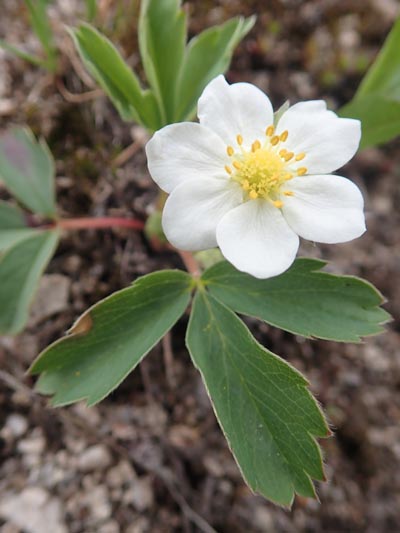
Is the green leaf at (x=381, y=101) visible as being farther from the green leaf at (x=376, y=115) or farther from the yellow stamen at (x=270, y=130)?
the yellow stamen at (x=270, y=130)

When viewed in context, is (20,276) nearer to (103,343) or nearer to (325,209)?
(103,343)

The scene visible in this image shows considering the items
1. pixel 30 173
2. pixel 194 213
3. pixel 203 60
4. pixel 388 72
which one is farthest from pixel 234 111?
pixel 388 72

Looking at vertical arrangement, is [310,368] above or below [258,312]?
below

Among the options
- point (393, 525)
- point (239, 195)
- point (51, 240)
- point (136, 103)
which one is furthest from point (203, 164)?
point (393, 525)

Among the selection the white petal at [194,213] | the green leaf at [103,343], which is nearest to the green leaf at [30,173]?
the green leaf at [103,343]

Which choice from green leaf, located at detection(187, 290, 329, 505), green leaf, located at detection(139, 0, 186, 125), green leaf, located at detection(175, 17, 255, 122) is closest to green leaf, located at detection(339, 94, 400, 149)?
green leaf, located at detection(175, 17, 255, 122)

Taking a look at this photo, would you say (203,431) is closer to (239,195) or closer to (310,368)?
(310,368)
